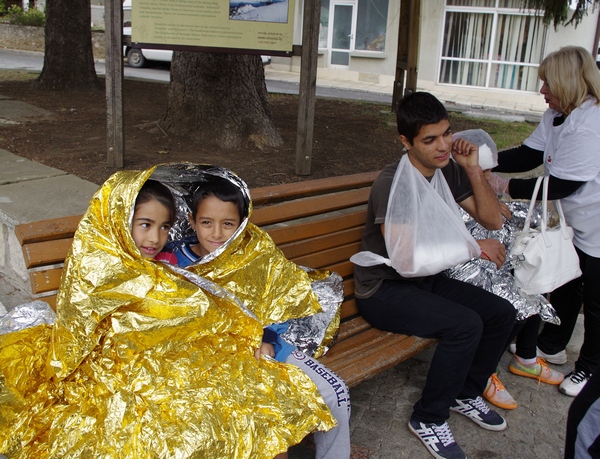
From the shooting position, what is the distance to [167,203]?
8.18 feet

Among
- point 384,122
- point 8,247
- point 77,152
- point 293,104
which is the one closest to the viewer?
point 8,247

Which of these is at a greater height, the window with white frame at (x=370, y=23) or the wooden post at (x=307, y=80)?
the window with white frame at (x=370, y=23)

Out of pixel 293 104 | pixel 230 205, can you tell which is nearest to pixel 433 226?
pixel 230 205

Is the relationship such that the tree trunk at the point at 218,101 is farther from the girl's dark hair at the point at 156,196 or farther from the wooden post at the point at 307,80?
the girl's dark hair at the point at 156,196

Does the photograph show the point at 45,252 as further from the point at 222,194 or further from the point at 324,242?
the point at 324,242

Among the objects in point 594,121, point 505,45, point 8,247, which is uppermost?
point 505,45

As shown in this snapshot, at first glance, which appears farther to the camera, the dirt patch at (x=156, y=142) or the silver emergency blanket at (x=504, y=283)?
the dirt patch at (x=156, y=142)

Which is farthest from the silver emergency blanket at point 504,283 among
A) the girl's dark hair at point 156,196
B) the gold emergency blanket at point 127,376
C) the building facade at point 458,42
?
the building facade at point 458,42

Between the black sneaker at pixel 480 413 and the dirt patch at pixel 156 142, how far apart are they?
231 cm

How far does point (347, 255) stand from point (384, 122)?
5.24 meters

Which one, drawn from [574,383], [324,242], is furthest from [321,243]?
[574,383]

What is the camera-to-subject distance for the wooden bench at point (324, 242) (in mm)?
2471

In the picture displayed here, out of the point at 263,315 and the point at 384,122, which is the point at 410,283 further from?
the point at 384,122

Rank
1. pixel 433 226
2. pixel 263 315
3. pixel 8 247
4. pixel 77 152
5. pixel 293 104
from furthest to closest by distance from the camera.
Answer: pixel 293 104 → pixel 77 152 → pixel 8 247 → pixel 433 226 → pixel 263 315
